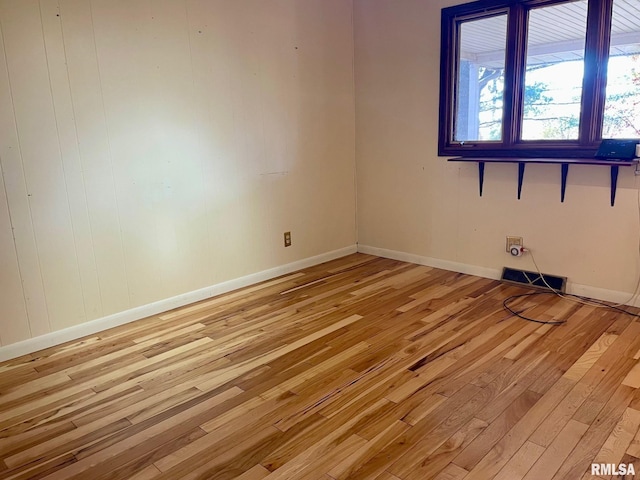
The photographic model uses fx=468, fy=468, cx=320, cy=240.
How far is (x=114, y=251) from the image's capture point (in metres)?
2.96

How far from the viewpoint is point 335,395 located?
213 centimetres

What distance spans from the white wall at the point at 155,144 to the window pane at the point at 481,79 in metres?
1.09

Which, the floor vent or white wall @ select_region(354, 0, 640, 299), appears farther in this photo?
the floor vent

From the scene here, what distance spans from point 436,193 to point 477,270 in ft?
2.33

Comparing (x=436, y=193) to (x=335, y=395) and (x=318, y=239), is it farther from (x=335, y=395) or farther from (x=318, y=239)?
(x=335, y=395)

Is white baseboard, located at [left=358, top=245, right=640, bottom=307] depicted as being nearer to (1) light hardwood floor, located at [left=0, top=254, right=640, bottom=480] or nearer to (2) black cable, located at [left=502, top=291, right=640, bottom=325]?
(2) black cable, located at [left=502, top=291, right=640, bottom=325]

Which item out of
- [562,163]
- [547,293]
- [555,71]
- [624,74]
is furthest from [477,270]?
[624,74]

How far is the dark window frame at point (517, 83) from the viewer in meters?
2.91

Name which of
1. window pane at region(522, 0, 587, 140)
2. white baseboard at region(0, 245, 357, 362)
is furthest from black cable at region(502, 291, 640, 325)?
white baseboard at region(0, 245, 357, 362)

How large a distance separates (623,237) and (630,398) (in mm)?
1331

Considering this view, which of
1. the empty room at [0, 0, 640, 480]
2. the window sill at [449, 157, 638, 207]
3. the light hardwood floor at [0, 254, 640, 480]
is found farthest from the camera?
the window sill at [449, 157, 638, 207]

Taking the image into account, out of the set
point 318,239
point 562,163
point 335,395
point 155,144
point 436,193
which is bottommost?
point 335,395

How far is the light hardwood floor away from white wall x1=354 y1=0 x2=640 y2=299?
0.42 meters

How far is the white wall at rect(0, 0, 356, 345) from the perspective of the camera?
8.47ft
